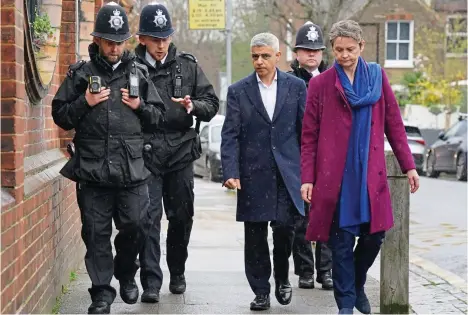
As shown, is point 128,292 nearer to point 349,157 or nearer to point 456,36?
point 349,157

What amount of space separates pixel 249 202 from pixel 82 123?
1387mm

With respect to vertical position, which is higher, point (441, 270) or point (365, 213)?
point (365, 213)

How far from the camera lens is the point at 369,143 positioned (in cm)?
687

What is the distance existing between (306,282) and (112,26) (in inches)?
112

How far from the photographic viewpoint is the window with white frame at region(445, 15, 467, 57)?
4775cm

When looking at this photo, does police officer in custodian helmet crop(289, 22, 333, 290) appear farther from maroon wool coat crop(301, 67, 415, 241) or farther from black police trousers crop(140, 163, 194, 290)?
maroon wool coat crop(301, 67, 415, 241)

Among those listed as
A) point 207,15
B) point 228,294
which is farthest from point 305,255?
point 207,15

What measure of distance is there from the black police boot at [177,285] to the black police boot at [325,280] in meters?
1.13

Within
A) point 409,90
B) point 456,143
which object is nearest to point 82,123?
point 456,143

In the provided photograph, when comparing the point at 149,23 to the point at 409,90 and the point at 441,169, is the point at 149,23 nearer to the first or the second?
the point at 441,169

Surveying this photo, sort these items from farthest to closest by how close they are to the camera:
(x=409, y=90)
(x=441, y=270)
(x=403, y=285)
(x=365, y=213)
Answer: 1. (x=409, y=90)
2. (x=441, y=270)
3. (x=403, y=285)
4. (x=365, y=213)

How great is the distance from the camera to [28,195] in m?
6.20

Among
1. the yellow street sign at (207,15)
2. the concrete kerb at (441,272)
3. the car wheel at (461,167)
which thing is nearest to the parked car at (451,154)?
the car wheel at (461,167)

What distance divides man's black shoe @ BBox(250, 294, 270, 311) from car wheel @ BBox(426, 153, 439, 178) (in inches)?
964
